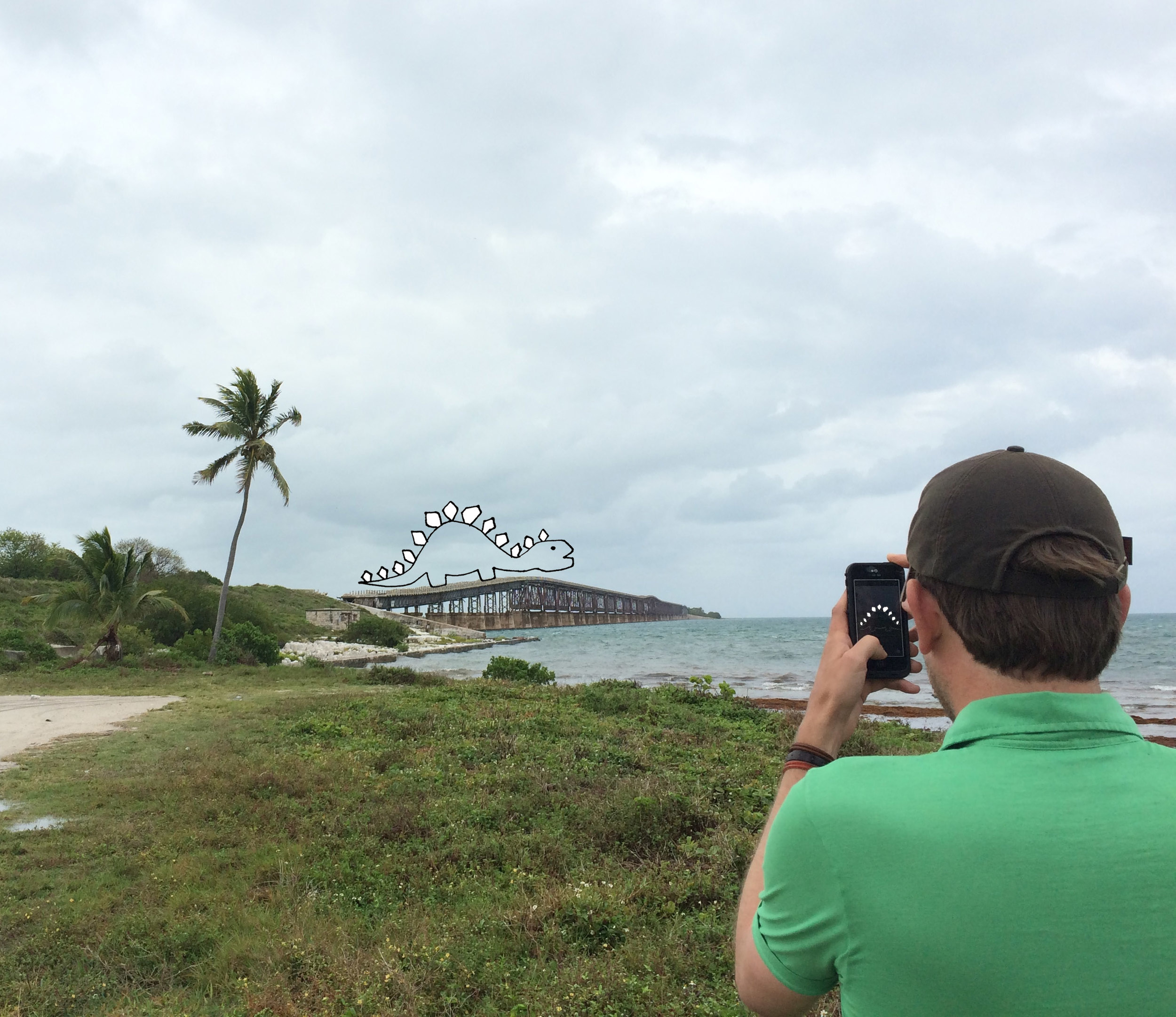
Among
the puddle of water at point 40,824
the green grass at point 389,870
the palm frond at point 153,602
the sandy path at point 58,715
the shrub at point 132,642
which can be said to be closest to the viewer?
the green grass at point 389,870

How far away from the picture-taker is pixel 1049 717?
118 cm

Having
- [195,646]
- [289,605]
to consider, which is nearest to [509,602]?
[289,605]

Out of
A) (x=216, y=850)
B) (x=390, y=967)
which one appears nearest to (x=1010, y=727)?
(x=390, y=967)

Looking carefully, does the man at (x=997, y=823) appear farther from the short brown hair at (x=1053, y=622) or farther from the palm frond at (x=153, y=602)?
the palm frond at (x=153, y=602)

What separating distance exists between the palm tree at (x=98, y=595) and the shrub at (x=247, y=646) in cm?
355

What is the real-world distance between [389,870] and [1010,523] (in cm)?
612

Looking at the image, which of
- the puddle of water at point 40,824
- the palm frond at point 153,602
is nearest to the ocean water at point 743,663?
the palm frond at point 153,602

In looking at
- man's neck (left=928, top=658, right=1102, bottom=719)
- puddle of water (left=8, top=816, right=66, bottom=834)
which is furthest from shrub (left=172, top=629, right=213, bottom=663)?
man's neck (left=928, top=658, right=1102, bottom=719)

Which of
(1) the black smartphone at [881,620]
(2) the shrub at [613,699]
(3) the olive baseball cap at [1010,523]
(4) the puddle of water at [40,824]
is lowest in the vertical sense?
(4) the puddle of water at [40,824]

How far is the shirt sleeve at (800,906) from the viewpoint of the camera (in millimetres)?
1146

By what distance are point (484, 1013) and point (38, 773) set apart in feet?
28.0

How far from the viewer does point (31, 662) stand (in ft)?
78.0

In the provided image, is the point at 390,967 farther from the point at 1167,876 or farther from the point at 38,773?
the point at 38,773

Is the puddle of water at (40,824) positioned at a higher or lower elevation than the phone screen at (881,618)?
lower
